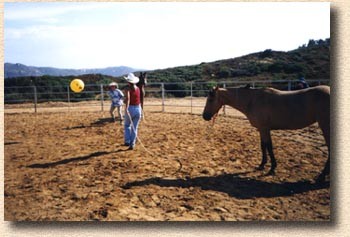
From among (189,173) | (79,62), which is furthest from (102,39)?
(189,173)

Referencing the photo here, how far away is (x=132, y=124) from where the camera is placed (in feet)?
15.8

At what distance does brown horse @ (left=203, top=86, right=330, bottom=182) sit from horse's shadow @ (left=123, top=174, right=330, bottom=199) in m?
0.29

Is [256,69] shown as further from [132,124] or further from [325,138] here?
[325,138]

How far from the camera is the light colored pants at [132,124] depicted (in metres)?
4.96

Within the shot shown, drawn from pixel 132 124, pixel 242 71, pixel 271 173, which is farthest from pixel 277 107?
pixel 242 71

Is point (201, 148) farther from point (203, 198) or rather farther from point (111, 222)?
point (111, 222)

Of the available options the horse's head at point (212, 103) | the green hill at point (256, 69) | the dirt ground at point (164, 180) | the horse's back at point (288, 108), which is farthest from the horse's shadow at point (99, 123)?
the horse's back at point (288, 108)

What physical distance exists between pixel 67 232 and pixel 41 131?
377 centimetres

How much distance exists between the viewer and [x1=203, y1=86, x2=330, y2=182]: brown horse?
3.87 meters

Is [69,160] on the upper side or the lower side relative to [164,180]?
upper

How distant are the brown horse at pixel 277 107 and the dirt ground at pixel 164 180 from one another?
0.45 metres

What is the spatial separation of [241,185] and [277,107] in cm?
111

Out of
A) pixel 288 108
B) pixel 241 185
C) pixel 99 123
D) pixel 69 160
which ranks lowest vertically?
pixel 241 185

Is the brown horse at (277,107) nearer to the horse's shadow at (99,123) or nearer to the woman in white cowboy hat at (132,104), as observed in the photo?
the woman in white cowboy hat at (132,104)
